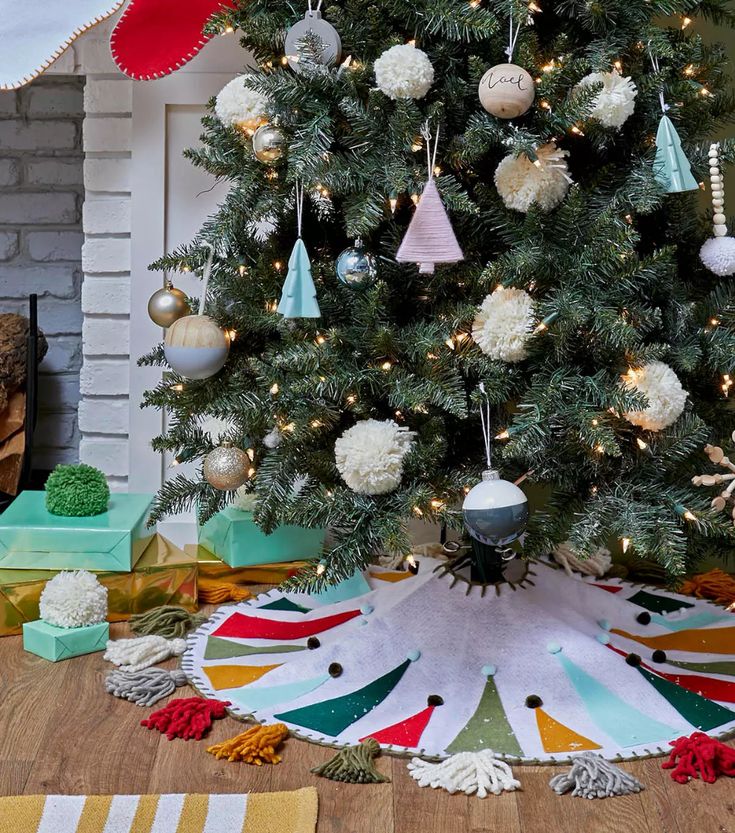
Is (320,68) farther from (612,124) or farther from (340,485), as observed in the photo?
(340,485)

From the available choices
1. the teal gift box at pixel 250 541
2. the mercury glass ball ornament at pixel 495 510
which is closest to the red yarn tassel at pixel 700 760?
the mercury glass ball ornament at pixel 495 510

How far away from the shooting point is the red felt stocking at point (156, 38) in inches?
81.1

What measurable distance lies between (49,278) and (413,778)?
1.62 metres

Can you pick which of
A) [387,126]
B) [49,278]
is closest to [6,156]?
[49,278]

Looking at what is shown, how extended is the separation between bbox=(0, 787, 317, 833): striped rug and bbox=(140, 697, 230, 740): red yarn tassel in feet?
0.57

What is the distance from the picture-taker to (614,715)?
5.34 ft

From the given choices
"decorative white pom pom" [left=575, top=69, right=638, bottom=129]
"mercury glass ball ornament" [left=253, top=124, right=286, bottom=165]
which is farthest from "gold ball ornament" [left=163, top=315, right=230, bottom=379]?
"decorative white pom pom" [left=575, top=69, right=638, bottom=129]

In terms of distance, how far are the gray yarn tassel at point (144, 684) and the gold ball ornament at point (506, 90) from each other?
99 centimetres

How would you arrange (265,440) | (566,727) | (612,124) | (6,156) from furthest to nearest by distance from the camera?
1. (6,156)
2. (265,440)
3. (566,727)
4. (612,124)

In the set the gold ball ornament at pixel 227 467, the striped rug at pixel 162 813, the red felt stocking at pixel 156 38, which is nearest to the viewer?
the striped rug at pixel 162 813

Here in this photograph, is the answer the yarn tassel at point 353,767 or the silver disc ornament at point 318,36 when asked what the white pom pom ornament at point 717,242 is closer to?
the silver disc ornament at point 318,36

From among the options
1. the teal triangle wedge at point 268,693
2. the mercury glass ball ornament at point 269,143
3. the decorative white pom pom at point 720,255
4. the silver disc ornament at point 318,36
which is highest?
the silver disc ornament at point 318,36

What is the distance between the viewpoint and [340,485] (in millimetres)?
1616

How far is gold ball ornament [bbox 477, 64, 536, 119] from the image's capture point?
4.70 ft
